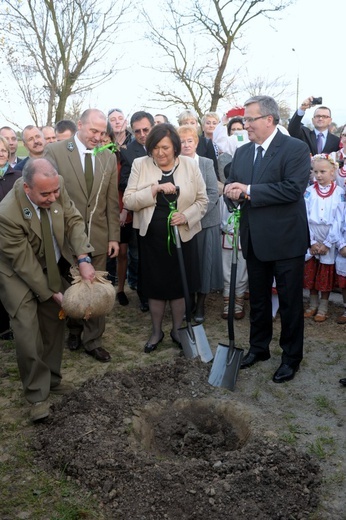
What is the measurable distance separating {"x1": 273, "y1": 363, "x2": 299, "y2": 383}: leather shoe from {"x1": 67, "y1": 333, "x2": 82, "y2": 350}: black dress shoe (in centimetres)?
204

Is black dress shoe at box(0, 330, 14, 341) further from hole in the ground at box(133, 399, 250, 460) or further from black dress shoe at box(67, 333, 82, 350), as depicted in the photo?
hole in the ground at box(133, 399, 250, 460)

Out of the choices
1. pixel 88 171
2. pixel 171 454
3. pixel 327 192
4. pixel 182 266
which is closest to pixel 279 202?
pixel 182 266

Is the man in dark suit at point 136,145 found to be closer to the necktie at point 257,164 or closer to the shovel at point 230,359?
the shovel at point 230,359

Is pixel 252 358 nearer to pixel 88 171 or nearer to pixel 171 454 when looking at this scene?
pixel 171 454

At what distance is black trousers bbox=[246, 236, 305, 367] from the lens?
4449mm

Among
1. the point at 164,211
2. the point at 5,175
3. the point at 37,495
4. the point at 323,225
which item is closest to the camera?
the point at 37,495

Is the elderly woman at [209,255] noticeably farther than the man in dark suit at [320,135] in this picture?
No

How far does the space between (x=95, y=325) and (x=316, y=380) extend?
212 centimetres

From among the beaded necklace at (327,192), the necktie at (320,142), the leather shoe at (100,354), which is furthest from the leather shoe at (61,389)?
the necktie at (320,142)

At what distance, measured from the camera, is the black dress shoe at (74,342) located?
17.6 ft

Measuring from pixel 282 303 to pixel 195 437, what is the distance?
1.40m

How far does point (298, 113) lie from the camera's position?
22.8 feet

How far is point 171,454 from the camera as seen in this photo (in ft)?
12.2

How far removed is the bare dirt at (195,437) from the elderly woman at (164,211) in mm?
659
